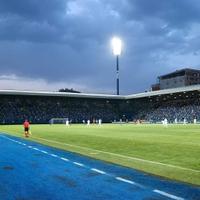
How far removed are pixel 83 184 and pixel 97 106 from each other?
119719mm

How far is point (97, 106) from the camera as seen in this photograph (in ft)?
429

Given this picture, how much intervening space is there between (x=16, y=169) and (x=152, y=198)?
650 centimetres

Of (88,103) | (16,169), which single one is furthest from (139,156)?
(88,103)

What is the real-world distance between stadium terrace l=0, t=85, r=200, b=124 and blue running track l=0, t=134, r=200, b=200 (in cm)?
8924

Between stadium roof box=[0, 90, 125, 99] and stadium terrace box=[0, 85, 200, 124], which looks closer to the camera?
stadium roof box=[0, 90, 125, 99]

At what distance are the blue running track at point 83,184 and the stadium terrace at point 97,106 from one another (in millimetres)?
89236

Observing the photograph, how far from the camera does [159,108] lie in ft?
409

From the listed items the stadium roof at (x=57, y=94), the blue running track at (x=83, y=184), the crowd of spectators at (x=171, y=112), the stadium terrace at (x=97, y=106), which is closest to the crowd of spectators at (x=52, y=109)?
the stadium terrace at (x=97, y=106)

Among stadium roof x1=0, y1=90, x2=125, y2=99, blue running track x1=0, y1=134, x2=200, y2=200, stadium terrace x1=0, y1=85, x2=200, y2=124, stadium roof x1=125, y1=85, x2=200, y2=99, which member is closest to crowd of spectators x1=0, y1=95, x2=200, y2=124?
stadium terrace x1=0, y1=85, x2=200, y2=124

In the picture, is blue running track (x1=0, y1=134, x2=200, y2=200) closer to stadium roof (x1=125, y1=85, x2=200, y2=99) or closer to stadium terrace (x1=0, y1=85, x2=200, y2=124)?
stadium roof (x1=125, y1=85, x2=200, y2=99)

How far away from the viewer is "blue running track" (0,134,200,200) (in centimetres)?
948

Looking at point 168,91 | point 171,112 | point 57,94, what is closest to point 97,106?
point 57,94

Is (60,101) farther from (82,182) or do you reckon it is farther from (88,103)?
(82,182)

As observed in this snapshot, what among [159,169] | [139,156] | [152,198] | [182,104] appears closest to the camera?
[152,198]
